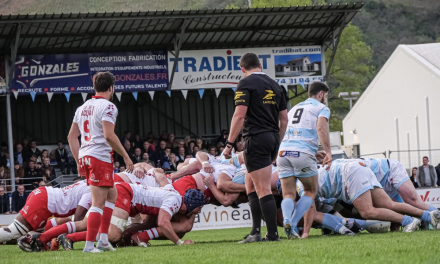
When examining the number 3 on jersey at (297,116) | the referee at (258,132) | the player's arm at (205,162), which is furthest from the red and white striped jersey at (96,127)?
the player's arm at (205,162)

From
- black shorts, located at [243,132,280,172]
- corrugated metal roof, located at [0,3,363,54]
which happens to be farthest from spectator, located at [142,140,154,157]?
black shorts, located at [243,132,280,172]

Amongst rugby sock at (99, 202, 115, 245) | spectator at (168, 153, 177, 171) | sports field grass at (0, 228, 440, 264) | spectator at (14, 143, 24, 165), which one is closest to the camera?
sports field grass at (0, 228, 440, 264)

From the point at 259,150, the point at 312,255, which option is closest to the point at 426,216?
the point at 259,150

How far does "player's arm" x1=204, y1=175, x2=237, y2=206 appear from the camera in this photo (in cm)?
1194

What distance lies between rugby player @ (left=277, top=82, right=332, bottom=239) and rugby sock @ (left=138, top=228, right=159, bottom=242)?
1.97 metres

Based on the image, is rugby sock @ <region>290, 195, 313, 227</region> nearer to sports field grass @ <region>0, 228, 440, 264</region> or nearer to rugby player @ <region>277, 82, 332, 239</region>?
rugby player @ <region>277, 82, 332, 239</region>

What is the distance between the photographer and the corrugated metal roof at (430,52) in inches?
1579

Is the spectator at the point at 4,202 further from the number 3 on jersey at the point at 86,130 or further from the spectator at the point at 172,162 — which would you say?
the number 3 on jersey at the point at 86,130

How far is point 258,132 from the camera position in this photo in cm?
941

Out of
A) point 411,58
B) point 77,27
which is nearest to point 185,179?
point 77,27

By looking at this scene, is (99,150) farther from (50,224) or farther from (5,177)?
(5,177)

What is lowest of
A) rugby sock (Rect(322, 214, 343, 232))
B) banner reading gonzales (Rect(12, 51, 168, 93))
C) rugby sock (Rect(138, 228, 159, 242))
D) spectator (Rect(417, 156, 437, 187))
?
spectator (Rect(417, 156, 437, 187))

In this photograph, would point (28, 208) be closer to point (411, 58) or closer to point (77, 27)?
point (77, 27)

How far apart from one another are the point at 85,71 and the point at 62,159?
3.01 meters
